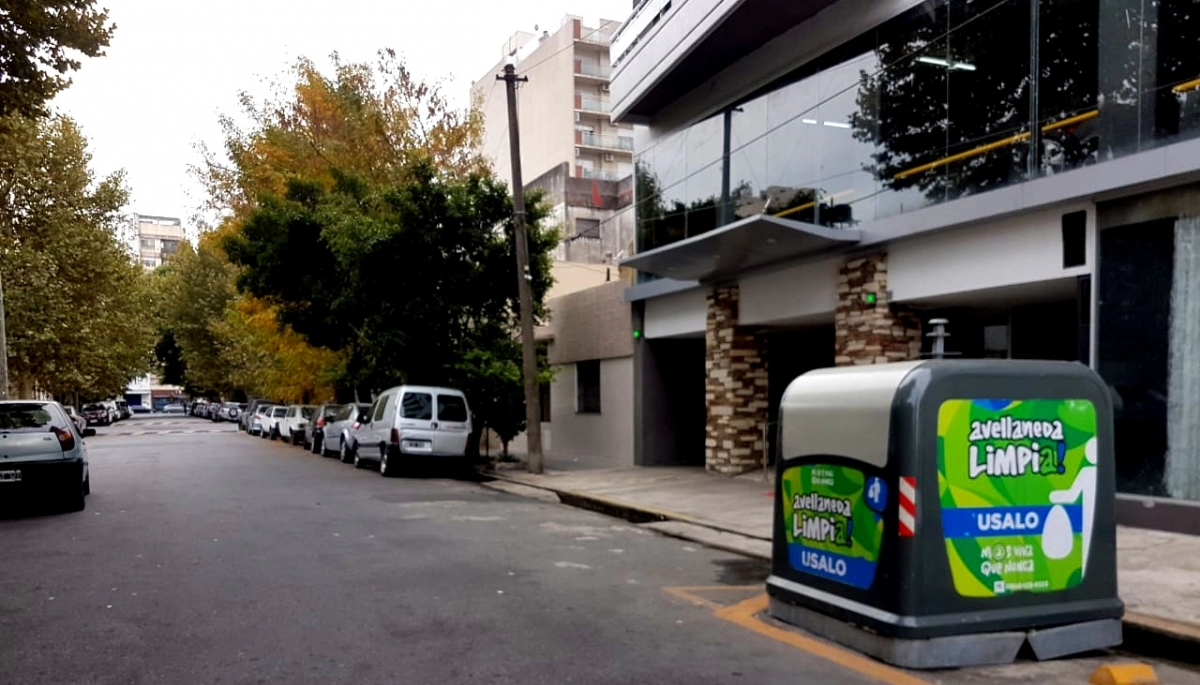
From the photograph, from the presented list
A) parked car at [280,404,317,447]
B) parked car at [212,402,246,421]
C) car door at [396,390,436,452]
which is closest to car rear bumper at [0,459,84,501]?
car door at [396,390,436,452]

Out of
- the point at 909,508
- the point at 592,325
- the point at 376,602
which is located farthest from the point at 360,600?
the point at 592,325

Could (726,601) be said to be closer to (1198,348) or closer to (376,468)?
(1198,348)

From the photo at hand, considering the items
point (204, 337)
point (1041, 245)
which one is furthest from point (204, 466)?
point (204, 337)

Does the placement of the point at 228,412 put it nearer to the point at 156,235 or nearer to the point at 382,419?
the point at 382,419

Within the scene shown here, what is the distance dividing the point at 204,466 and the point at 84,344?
1285 centimetres

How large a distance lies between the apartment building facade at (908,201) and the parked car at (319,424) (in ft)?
37.1

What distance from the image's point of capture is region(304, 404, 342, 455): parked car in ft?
86.6

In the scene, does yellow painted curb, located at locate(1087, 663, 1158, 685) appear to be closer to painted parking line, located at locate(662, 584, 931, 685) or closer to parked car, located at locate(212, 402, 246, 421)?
painted parking line, located at locate(662, 584, 931, 685)

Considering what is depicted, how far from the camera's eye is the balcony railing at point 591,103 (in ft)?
171

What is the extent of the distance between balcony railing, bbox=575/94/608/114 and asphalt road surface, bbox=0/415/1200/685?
42.4 meters

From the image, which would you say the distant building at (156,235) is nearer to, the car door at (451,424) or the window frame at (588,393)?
the window frame at (588,393)

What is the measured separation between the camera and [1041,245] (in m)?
10.4

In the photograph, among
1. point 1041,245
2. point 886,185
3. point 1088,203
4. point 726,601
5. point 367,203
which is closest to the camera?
point 726,601

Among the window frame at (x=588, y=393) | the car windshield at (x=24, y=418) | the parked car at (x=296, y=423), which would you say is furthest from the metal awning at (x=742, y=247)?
the parked car at (x=296, y=423)
